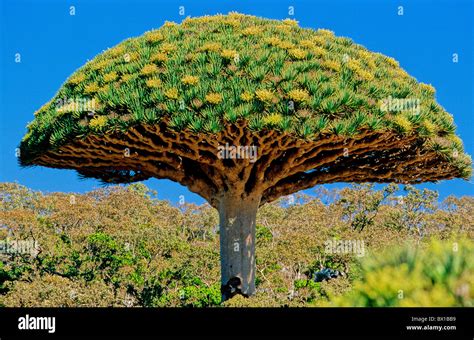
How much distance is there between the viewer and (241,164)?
1177 centimetres

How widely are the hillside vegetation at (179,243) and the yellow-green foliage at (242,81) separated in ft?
11.7

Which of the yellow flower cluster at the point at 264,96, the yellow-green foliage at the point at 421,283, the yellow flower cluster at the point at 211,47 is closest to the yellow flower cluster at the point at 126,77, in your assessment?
the yellow flower cluster at the point at 211,47

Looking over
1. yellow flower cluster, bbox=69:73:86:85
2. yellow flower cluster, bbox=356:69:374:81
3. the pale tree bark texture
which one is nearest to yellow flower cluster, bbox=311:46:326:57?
yellow flower cluster, bbox=356:69:374:81

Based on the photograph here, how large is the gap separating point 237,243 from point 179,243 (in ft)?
39.9

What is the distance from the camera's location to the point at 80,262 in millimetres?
23531

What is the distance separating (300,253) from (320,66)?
12.7m

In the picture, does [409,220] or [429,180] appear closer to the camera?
[429,180]

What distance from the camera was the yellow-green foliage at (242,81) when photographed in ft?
33.9

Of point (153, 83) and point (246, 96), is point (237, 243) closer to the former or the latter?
point (246, 96)

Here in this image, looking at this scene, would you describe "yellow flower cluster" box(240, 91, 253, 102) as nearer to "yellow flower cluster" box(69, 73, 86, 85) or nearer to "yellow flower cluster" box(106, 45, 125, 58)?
"yellow flower cluster" box(106, 45, 125, 58)

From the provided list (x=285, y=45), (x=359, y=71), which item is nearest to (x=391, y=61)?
(x=359, y=71)

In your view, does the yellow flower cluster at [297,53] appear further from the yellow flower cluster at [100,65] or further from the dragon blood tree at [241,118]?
the yellow flower cluster at [100,65]
